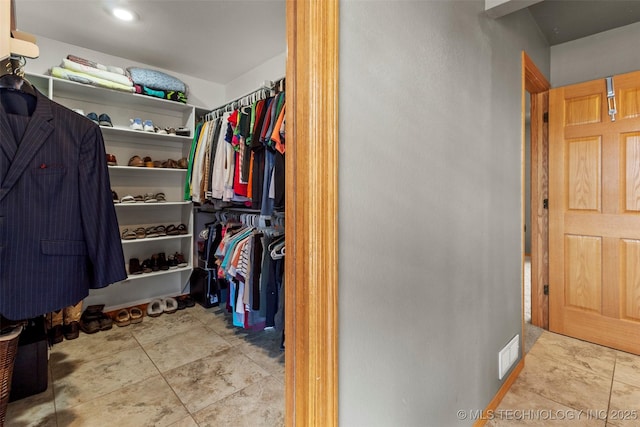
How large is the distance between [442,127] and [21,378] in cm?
249

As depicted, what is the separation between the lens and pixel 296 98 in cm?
75

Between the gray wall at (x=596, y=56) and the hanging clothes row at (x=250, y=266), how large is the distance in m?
2.74

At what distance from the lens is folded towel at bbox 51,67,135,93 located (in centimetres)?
224

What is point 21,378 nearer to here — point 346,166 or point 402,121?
point 346,166

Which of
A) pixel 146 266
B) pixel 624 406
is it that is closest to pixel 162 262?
pixel 146 266

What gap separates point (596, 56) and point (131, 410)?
4010 mm

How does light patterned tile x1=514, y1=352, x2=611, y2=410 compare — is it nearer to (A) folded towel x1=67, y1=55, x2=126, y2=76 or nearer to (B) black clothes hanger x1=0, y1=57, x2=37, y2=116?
(B) black clothes hanger x1=0, y1=57, x2=37, y2=116

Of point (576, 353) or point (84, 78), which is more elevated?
point (84, 78)

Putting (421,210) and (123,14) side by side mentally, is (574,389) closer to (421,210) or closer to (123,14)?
(421,210)

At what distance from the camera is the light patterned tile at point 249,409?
1509 millimetres

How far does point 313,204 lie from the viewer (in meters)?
0.71

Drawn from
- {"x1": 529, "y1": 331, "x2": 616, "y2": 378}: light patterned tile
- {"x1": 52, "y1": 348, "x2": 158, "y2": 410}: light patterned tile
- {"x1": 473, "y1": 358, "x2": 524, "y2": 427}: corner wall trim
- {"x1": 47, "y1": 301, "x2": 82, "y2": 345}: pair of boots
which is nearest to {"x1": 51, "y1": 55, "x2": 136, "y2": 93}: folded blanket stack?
{"x1": 47, "y1": 301, "x2": 82, "y2": 345}: pair of boots

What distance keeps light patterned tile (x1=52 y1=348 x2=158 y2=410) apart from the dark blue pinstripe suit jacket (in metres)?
0.81

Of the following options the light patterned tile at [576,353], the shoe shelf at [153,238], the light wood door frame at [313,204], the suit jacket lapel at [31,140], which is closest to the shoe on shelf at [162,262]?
the shoe shelf at [153,238]
